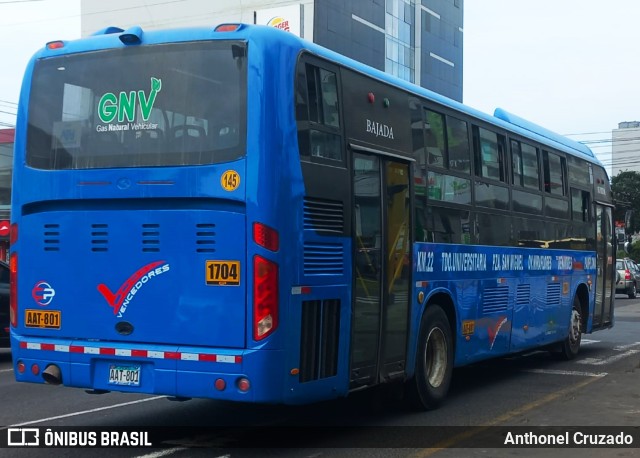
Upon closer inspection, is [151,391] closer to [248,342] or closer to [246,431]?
[248,342]

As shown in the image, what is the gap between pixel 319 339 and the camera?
→ 25.5 feet

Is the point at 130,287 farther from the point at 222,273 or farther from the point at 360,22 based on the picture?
the point at 360,22

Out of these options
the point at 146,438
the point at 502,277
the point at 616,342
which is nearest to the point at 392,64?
the point at 616,342

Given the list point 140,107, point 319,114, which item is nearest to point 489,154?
point 319,114

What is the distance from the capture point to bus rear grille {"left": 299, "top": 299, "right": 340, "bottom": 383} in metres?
7.57

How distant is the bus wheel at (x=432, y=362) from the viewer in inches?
382

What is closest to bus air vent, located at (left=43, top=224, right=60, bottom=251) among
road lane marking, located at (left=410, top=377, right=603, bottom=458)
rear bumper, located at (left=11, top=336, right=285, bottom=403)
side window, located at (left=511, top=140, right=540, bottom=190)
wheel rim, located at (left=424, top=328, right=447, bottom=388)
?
rear bumper, located at (left=11, top=336, right=285, bottom=403)

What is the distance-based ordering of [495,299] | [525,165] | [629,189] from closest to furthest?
[495,299] < [525,165] < [629,189]

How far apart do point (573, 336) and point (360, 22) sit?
5216cm

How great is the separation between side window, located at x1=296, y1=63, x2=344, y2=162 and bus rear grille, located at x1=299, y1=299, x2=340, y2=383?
130 cm

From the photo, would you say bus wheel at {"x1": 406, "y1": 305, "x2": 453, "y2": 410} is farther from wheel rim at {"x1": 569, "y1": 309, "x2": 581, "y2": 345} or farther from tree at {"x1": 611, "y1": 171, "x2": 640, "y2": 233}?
tree at {"x1": 611, "y1": 171, "x2": 640, "y2": 233}

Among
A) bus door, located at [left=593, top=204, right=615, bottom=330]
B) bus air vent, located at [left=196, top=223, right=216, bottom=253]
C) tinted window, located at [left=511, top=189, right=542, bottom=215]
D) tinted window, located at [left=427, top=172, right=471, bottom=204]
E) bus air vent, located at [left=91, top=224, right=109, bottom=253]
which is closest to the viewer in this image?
bus air vent, located at [left=196, top=223, right=216, bottom=253]

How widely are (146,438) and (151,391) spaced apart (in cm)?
113

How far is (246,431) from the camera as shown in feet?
28.7
